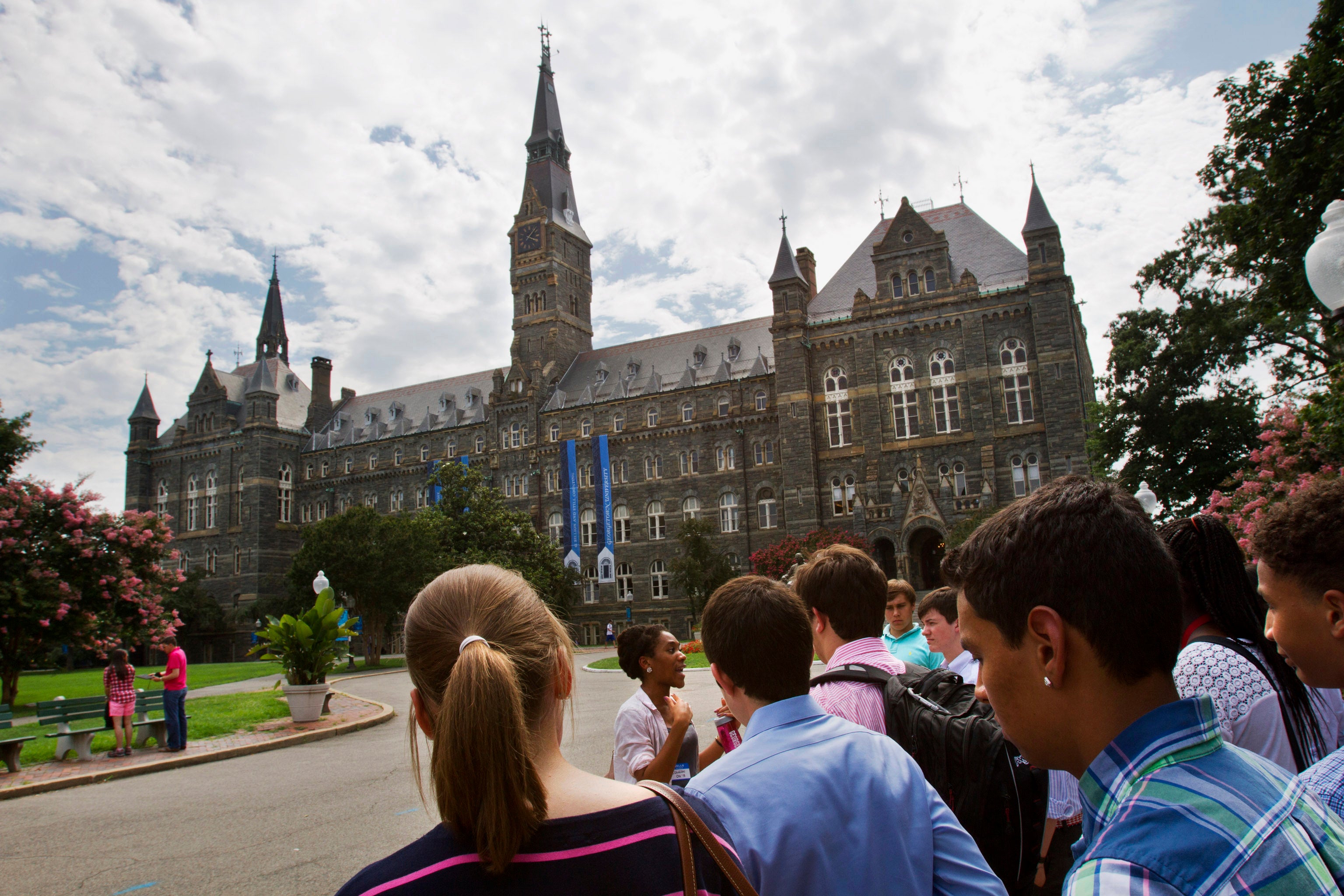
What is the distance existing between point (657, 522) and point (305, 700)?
3456cm

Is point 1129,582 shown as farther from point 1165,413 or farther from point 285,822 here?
point 1165,413

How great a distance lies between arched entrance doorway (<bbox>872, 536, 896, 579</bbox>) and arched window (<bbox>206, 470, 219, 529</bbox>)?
49338 millimetres

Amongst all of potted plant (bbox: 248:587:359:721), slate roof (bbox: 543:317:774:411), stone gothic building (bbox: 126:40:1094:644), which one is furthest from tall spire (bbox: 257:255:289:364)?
potted plant (bbox: 248:587:359:721)

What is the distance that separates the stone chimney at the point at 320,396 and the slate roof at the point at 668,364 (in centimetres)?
2334

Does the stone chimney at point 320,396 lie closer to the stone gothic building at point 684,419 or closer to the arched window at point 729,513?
the stone gothic building at point 684,419

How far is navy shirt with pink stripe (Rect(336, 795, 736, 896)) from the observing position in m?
1.58

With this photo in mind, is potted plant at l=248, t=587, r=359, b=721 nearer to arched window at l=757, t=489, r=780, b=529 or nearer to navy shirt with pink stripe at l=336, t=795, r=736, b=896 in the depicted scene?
navy shirt with pink stripe at l=336, t=795, r=736, b=896

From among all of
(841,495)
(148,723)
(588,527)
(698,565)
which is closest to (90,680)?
(148,723)

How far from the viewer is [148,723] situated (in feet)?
45.2

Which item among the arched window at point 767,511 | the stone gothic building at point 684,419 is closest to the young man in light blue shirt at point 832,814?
the stone gothic building at point 684,419

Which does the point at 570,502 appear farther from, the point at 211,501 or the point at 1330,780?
the point at 1330,780

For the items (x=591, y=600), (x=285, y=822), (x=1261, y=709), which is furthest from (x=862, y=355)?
(x=1261, y=709)

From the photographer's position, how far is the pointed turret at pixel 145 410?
68250 millimetres

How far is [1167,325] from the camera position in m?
34.7
